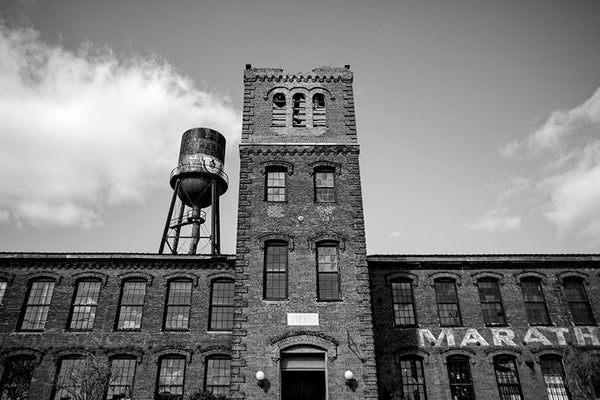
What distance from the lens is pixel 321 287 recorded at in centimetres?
1675

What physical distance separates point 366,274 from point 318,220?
285cm

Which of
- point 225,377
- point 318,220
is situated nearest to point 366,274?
point 318,220

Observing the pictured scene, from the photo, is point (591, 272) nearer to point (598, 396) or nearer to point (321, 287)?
point (598, 396)

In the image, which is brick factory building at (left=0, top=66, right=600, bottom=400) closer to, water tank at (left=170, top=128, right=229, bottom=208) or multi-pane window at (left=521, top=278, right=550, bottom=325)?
multi-pane window at (left=521, top=278, right=550, bottom=325)

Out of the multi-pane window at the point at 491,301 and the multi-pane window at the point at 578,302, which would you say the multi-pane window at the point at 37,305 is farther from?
the multi-pane window at the point at 578,302

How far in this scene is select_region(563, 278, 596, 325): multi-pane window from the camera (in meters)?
20.2

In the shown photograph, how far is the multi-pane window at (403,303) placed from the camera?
19734 mm

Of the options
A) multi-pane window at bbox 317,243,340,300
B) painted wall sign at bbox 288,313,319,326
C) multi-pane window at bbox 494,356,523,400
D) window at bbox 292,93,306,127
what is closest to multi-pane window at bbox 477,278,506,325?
multi-pane window at bbox 494,356,523,400

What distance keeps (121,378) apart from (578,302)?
67.7 ft

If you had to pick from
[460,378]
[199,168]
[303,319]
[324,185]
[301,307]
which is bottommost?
[460,378]

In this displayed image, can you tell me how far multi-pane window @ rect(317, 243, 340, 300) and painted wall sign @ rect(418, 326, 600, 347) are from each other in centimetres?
528

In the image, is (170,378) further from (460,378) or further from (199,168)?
(460,378)

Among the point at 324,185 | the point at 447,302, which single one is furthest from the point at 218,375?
the point at 447,302

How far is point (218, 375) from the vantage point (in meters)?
18.6
